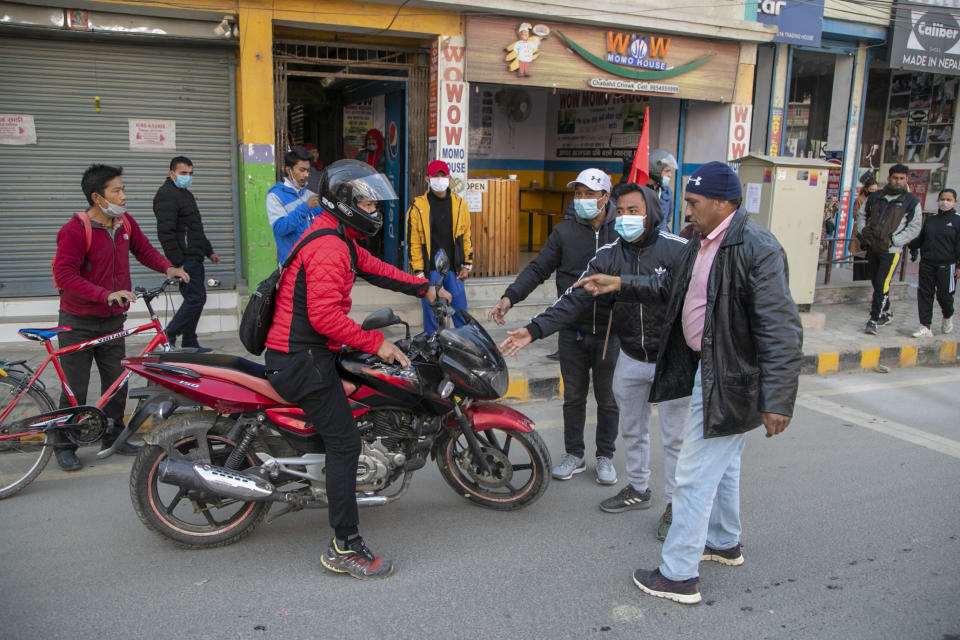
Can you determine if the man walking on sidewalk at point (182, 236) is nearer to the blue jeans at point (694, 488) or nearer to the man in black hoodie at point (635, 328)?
the man in black hoodie at point (635, 328)

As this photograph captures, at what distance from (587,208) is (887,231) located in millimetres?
5798

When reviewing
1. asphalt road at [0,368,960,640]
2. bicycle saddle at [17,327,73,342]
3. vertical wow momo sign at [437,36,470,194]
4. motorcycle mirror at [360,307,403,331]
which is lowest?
asphalt road at [0,368,960,640]

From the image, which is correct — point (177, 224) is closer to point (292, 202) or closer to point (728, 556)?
point (292, 202)

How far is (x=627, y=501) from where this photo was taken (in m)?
4.31

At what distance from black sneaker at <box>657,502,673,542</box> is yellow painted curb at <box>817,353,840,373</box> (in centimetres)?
431

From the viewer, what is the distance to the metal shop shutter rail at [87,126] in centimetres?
747

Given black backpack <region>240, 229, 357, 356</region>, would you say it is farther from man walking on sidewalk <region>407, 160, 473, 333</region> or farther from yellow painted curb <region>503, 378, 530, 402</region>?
man walking on sidewalk <region>407, 160, 473, 333</region>

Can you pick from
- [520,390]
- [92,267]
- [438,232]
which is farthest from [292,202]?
[520,390]

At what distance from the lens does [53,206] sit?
7.70 metres

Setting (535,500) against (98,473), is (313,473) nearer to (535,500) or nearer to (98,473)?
(535,500)

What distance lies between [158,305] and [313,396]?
531 centimetres

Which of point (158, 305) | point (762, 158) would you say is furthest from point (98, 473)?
point (762, 158)

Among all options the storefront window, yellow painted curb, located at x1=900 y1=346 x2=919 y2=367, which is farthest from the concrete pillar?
the storefront window

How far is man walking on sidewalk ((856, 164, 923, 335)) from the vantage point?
862cm
